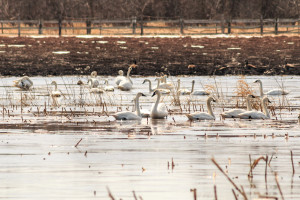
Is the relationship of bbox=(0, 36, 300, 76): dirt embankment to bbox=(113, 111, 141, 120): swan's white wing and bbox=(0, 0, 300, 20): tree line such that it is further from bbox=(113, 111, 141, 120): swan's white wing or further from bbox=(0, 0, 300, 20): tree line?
bbox=(0, 0, 300, 20): tree line

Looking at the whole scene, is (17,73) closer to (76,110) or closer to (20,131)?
(76,110)

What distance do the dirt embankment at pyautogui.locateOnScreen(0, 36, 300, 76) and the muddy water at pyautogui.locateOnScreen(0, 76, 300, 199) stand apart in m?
12.7

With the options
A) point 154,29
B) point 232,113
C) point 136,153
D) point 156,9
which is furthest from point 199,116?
point 156,9

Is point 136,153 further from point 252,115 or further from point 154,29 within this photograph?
point 154,29

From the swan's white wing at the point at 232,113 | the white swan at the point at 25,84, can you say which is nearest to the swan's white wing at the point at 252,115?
the swan's white wing at the point at 232,113

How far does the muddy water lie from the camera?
978 cm

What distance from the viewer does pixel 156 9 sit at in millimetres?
76062

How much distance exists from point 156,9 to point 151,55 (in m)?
36.3

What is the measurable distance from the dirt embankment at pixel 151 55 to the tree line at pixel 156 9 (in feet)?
81.9

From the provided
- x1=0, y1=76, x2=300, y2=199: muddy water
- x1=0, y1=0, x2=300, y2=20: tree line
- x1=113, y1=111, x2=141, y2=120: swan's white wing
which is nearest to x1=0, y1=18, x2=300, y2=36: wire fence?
x1=0, y1=0, x2=300, y2=20: tree line

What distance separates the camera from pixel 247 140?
14344 mm

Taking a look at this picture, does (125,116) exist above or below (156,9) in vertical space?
below

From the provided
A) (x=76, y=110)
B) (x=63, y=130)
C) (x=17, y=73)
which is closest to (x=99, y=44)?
(x=17, y=73)

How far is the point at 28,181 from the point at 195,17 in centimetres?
6585
